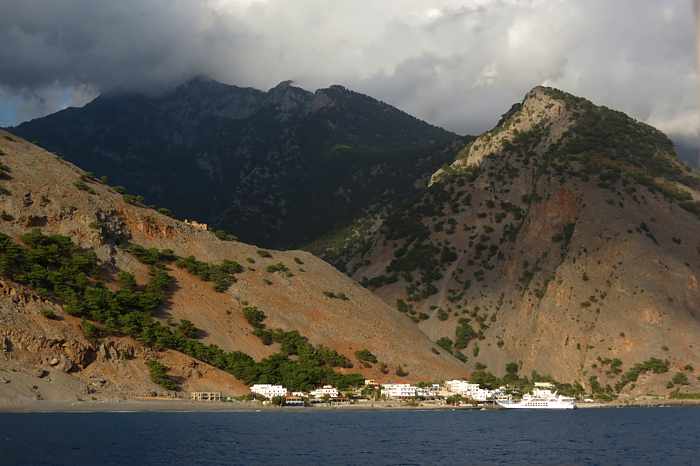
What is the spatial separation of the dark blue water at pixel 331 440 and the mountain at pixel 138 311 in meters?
15.2

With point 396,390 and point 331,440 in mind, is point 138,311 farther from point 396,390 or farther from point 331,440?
point 331,440

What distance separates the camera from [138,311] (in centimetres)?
16338

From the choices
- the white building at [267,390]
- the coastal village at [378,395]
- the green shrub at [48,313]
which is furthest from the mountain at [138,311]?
the coastal village at [378,395]

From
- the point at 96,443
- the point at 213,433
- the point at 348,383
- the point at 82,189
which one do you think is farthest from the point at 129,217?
the point at 96,443

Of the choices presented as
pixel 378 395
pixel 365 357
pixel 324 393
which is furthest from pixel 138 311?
pixel 378 395

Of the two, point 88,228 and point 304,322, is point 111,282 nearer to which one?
point 88,228

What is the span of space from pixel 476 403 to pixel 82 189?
Result: 3395 inches

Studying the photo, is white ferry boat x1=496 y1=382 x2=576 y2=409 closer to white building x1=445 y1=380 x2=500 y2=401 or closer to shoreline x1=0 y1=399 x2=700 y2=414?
white building x1=445 y1=380 x2=500 y2=401

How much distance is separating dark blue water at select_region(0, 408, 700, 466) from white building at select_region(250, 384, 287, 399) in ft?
25.5

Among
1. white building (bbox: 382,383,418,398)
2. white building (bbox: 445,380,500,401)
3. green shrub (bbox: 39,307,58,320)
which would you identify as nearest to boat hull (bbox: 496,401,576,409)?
white building (bbox: 445,380,500,401)

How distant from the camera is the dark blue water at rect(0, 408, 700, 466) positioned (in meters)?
89.9

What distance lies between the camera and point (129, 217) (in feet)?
620

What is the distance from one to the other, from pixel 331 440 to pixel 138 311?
65045 mm

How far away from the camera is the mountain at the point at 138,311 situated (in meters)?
146
